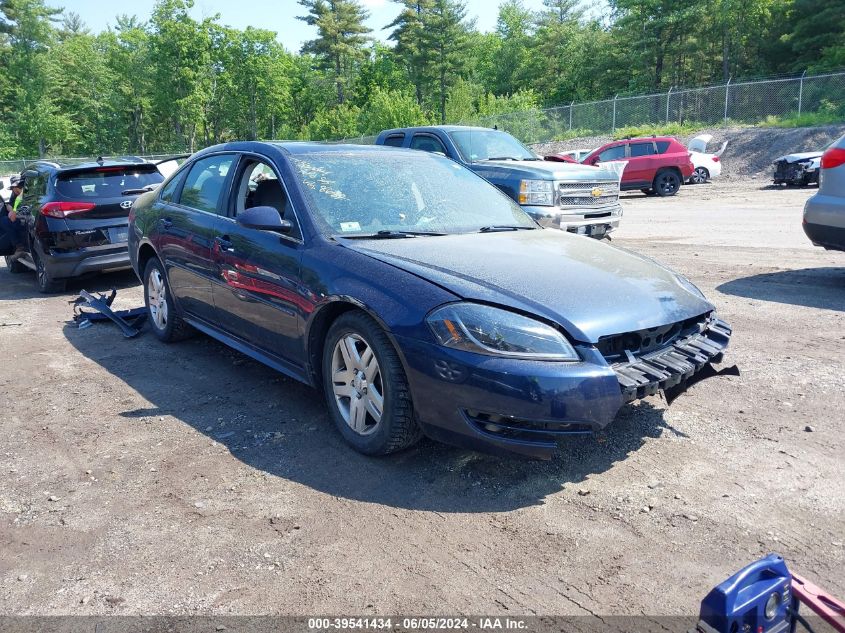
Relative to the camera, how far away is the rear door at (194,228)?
520 centimetres

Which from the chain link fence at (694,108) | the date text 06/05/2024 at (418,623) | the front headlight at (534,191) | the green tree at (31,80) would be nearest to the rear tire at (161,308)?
the date text 06/05/2024 at (418,623)

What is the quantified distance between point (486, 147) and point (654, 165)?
13.1m

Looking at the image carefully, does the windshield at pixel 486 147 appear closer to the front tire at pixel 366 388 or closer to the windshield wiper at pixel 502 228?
the windshield wiper at pixel 502 228

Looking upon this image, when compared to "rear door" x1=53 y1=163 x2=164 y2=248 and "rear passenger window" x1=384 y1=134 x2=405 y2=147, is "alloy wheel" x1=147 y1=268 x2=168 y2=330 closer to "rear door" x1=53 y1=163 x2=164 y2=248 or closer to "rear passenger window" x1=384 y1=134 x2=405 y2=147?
"rear door" x1=53 y1=163 x2=164 y2=248

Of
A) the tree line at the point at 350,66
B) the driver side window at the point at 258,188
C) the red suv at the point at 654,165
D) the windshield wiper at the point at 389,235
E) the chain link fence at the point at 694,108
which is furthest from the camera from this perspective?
the tree line at the point at 350,66

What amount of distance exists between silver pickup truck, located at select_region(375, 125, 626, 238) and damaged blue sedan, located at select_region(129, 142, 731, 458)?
4.80 m

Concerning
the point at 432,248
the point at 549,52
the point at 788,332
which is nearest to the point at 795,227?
the point at 788,332

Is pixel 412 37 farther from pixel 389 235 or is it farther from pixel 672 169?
pixel 389 235

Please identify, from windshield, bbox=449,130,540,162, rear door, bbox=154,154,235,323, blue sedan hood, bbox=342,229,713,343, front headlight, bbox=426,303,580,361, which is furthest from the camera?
windshield, bbox=449,130,540,162

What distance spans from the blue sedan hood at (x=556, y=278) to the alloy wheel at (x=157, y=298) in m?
2.78

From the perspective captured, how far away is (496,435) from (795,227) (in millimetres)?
11446

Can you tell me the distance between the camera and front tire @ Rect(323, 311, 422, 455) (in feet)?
11.7

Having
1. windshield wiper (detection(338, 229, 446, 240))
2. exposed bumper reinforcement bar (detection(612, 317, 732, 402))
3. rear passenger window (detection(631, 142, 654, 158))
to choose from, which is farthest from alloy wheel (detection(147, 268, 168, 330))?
rear passenger window (detection(631, 142, 654, 158))

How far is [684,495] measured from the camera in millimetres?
3326
